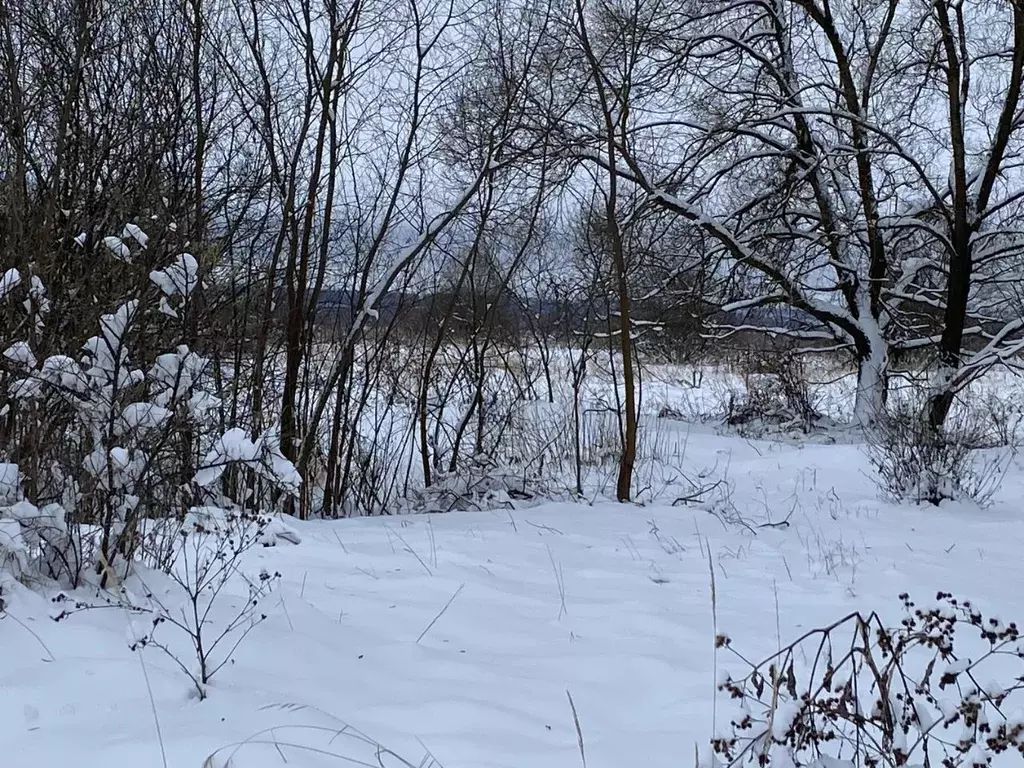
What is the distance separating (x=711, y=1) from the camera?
9508 mm

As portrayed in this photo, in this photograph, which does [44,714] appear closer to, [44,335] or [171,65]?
[44,335]

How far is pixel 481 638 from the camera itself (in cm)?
268

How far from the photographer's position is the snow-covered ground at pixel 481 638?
71.1 inches

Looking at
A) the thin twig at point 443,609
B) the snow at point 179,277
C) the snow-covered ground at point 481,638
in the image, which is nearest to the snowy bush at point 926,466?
the snow-covered ground at point 481,638

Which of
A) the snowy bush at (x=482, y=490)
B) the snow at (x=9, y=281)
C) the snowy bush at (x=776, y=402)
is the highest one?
the snow at (x=9, y=281)

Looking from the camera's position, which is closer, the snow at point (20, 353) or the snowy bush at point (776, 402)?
the snow at point (20, 353)

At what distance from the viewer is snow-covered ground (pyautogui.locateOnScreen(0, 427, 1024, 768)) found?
181 centimetres

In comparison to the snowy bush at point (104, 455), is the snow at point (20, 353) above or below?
above

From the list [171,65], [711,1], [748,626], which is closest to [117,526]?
[748,626]

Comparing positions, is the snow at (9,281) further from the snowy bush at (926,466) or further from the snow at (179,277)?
the snowy bush at (926,466)

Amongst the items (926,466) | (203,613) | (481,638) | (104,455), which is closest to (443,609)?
(481,638)

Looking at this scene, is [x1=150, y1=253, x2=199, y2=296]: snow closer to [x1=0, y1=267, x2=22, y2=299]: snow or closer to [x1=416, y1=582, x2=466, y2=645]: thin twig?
[x1=0, y1=267, x2=22, y2=299]: snow

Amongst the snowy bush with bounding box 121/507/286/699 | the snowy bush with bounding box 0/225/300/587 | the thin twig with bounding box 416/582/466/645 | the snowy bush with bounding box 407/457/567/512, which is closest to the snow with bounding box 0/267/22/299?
the snowy bush with bounding box 0/225/300/587

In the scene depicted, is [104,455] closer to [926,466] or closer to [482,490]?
[482,490]
